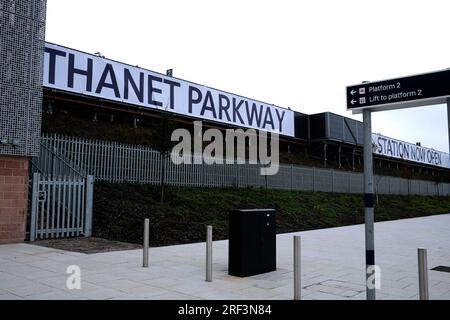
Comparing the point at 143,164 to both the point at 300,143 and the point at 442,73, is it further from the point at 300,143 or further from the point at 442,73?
the point at 300,143

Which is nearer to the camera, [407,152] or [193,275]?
[193,275]

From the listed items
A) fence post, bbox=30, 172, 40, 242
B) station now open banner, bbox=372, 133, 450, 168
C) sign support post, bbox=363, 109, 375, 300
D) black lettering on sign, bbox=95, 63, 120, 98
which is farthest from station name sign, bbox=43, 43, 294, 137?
station now open banner, bbox=372, 133, 450, 168

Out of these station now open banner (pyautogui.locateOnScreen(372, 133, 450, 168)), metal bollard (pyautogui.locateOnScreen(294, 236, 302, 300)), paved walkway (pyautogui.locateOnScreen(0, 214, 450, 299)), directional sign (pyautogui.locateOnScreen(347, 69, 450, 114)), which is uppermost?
station now open banner (pyautogui.locateOnScreen(372, 133, 450, 168))

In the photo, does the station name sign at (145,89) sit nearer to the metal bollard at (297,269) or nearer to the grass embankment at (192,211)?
the grass embankment at (192,211)

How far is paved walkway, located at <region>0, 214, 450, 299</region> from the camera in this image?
222 inches

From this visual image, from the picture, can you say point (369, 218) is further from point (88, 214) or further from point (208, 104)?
point (208, 104)

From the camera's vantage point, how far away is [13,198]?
10.3 metres

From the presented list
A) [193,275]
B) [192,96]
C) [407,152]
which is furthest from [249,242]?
[407,152]

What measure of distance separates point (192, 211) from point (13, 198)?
21.3 ft

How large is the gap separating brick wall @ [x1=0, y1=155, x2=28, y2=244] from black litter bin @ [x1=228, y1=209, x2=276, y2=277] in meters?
6.15

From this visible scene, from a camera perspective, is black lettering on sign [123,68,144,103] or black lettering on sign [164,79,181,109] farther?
black lettering on sign [164,79,181,109]

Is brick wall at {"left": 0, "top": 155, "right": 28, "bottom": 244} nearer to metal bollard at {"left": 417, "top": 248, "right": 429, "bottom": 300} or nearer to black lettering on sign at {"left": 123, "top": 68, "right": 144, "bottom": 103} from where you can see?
metal bollard at {"left": 417, "top": 248, "right": 429, "bottom": 300}
